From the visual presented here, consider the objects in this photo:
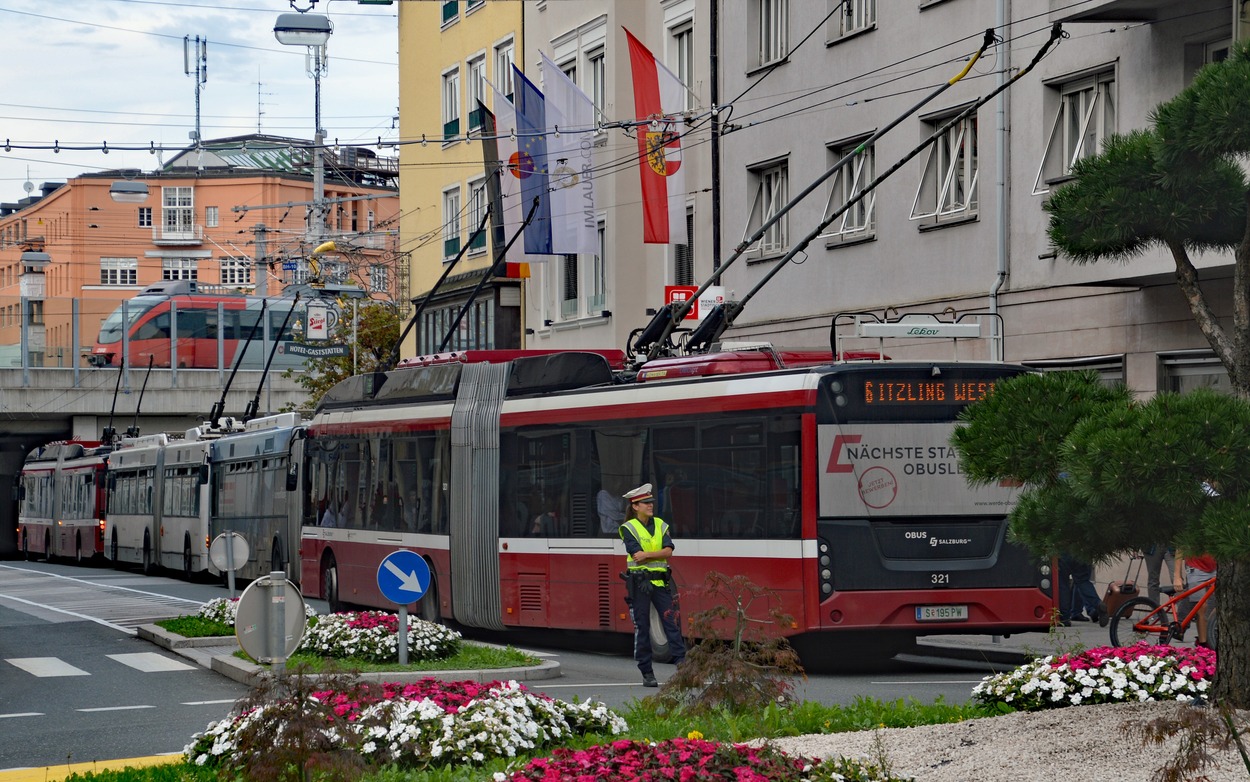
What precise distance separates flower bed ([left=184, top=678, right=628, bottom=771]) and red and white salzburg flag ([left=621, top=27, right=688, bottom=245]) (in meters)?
18.0

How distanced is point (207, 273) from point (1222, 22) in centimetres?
9518

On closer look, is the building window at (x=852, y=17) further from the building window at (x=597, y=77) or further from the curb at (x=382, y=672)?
the curb at (x=382, y=672)

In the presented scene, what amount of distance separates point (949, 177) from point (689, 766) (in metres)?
20.1

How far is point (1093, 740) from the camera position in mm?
8828

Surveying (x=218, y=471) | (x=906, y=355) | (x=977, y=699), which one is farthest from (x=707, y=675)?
(x=218, y=471)

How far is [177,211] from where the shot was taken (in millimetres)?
108625

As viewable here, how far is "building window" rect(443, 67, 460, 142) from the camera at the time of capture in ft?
155

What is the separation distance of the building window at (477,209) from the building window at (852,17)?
15.0m

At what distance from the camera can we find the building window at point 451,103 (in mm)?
47094

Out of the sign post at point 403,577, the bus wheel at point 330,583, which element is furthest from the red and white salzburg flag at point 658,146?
the sign post at point 403,577

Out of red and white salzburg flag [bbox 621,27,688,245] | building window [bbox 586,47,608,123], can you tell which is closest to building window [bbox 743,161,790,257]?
red and white salzburg flag [bbox 621,27,688,245]

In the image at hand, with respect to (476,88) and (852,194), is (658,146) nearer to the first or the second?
(852,194)

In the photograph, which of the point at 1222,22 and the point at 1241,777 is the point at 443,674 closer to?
the point at 1241,777

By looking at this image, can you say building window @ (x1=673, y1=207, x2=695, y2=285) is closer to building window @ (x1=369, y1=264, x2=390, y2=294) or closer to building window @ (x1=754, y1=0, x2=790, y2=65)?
building window @ (x1=754, y1=0, x2=790, y2=65)
